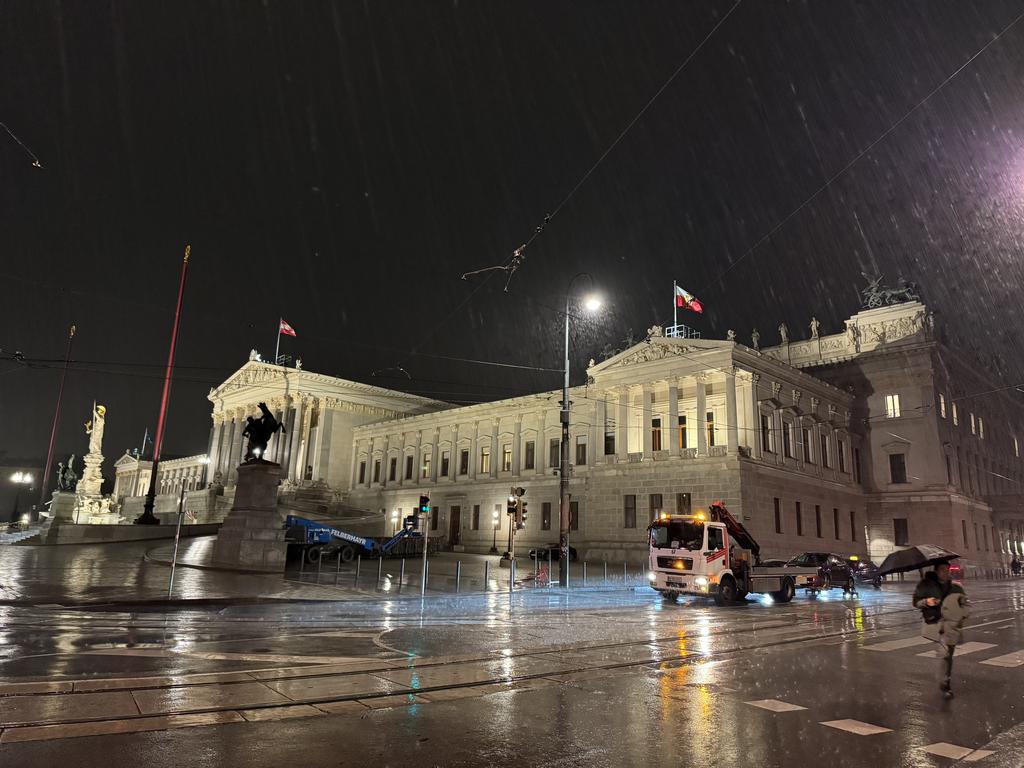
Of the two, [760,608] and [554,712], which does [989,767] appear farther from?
[760,608]

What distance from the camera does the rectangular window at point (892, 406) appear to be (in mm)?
52656

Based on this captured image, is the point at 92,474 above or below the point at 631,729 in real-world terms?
above

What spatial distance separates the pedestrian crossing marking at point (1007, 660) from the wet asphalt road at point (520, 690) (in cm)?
11

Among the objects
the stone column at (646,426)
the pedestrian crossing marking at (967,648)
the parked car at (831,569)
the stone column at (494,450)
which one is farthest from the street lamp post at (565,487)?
the stone column at (494,450)

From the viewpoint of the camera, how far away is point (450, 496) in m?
59.0

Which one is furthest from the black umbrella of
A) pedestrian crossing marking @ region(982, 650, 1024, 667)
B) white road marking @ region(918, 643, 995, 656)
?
white road marking @ region(918, 643, 995, 656)

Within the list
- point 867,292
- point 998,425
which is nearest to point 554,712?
point 867,292

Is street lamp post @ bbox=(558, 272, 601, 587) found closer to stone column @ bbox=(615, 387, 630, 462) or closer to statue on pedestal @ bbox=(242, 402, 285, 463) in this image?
statue on pedestal @ bbox=(242, 402, 285, 463)

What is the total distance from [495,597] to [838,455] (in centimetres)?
3912

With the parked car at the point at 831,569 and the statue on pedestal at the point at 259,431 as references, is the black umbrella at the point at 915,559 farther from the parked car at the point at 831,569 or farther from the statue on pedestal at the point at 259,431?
the statue on pedestal at the point at 259,431

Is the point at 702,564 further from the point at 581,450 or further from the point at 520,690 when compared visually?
the point at 581,450

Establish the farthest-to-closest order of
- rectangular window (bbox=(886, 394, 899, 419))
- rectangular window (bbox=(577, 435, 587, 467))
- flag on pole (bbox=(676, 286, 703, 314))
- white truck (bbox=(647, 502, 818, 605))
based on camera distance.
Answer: rectangular window (bbox=(886, 394, 899, 419)) < rectangular window (bbox=(577, 435, 587, 467)) < flag on pole (bbox=(676, 286, 703, 314)) < white truck (bbox=(647, 502, 818, 605))

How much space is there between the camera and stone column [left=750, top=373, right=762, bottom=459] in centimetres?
4128

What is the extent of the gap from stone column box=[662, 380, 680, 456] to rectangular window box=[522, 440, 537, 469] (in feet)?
46.4
